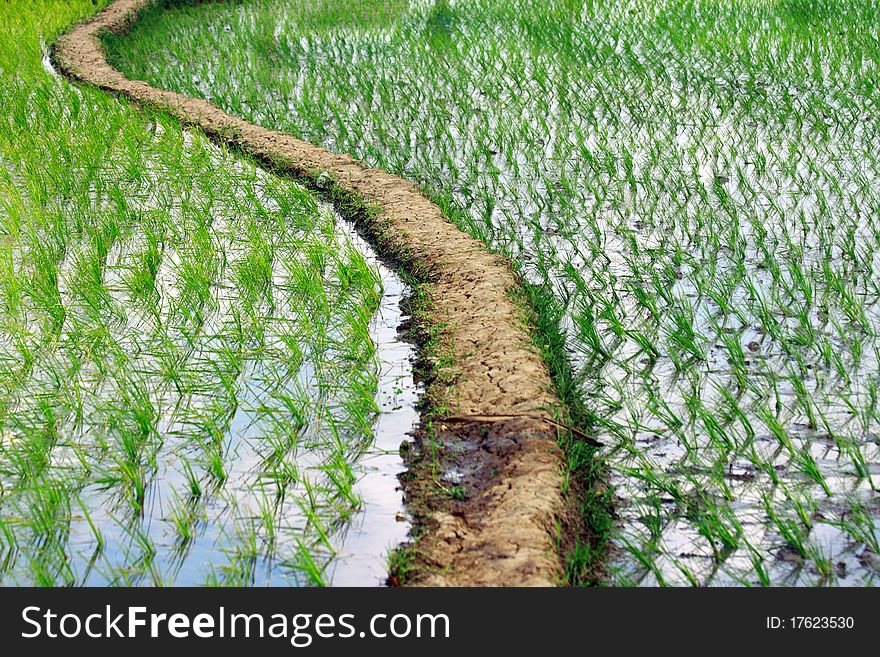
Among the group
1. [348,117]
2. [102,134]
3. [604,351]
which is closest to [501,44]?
[348,117]

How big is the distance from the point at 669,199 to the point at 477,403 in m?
1.88

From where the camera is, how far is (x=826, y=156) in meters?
4.55

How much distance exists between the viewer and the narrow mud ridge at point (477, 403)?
2.05 metres

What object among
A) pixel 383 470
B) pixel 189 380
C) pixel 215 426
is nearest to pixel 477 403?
pixel 383 470

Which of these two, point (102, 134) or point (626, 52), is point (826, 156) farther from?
point (102, 134)

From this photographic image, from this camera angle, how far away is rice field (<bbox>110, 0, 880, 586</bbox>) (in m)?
2.25

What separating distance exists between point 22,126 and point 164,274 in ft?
7.42

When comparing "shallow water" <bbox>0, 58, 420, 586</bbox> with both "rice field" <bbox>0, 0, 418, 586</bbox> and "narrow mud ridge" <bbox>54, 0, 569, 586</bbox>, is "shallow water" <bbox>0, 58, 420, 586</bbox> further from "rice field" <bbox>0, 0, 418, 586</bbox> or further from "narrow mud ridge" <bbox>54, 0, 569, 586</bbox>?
"narrow mud ridge" <bbox>54, 0, 569, 586</bbox>

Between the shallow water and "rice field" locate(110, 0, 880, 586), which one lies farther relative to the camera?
"rice field" locate(110, 0, 880, 586)

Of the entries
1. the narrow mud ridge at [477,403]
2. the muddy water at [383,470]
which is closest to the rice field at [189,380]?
the muddy water at [383,470]

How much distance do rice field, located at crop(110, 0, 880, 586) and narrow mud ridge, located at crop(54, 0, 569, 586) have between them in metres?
0.15

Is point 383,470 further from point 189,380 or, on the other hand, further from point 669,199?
point 669,199

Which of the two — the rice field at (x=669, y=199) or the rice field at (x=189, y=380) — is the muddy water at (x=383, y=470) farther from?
the rice field at (x=669, y=199)

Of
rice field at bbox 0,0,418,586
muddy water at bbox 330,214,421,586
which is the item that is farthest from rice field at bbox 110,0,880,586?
muddy water at bbox 330,214,421,586
